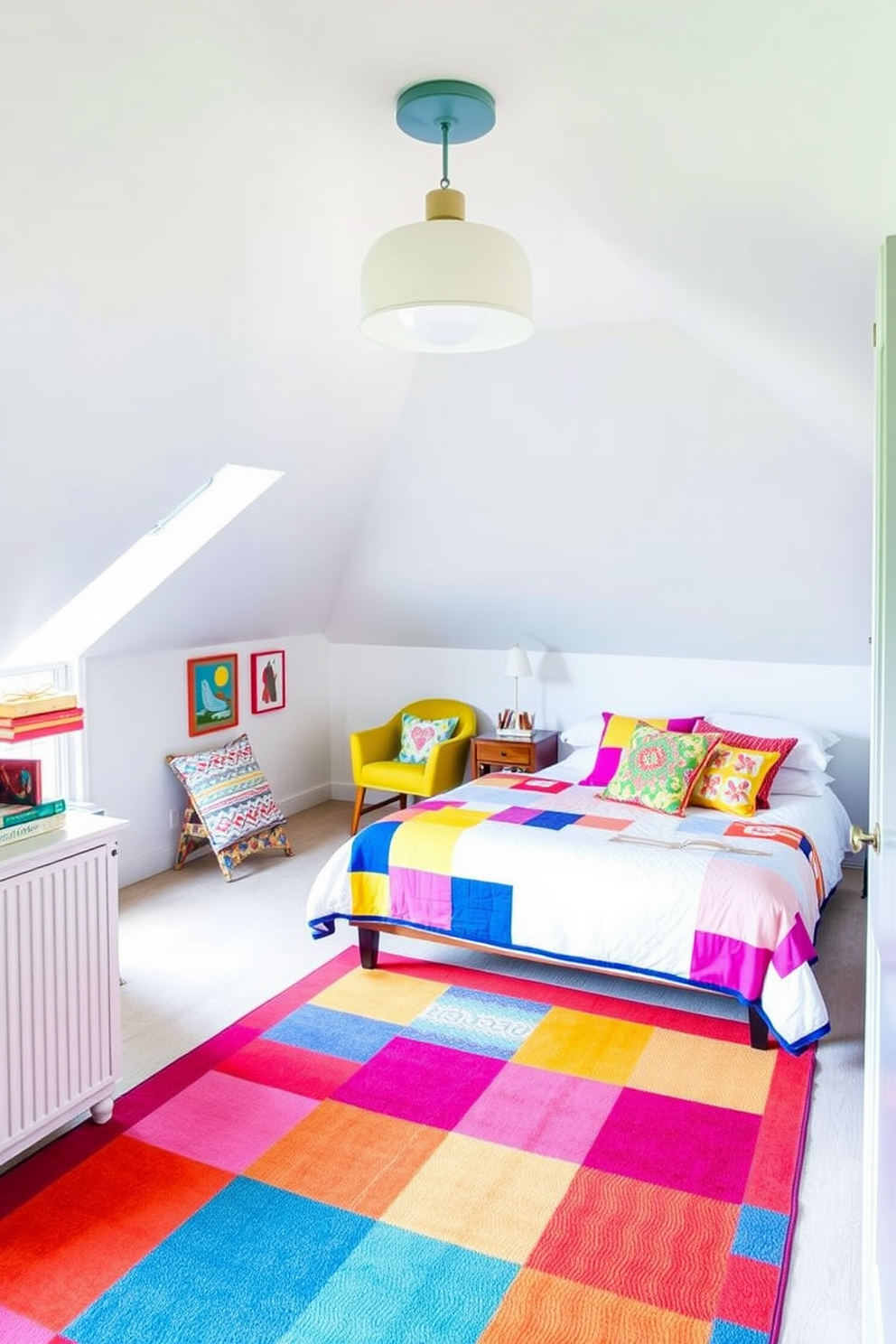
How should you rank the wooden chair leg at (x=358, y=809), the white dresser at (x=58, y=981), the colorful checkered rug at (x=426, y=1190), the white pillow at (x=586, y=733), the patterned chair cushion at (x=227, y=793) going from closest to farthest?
1. the colorful checkered rug at (x=426, y=1190)
2. the white dresser at (x=58, y=981)
3. the patterned chair cushion at (x=227, y=793)
4. the white pillow at (x=586, y=733)
5. the wooden chair leg at (x=358, y=809)

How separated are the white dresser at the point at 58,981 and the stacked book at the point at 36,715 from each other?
0.43m

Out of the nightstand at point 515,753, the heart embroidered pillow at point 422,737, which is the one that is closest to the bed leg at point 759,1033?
the nightstand at point 515,753

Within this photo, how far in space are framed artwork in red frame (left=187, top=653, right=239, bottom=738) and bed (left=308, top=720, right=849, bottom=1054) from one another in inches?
63.9

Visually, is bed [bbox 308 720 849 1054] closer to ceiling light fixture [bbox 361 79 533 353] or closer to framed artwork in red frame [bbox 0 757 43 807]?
framed artwork in red frame [bbox 0 757 43 807]

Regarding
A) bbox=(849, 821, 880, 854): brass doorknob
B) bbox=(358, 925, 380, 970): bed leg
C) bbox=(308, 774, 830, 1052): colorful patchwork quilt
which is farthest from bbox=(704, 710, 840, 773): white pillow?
bbox=(849, 821, 880, 854): brass doorknob

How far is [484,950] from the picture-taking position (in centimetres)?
357

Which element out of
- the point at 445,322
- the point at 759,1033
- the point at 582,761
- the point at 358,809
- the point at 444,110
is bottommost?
the point at 759,1033

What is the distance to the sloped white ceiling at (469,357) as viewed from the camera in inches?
64.5

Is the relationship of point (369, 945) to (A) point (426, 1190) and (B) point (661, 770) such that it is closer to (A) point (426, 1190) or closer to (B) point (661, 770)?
(A) point (426, 1190)

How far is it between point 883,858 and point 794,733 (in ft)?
10.6

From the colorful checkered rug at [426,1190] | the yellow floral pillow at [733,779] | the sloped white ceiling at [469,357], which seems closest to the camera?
the sloped white ceiling at [469,357]

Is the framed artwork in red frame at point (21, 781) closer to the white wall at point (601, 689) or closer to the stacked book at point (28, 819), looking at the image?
the stacked book at point (28, 819)

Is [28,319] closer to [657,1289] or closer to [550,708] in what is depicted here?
[657,1289]

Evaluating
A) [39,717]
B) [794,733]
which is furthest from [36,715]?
[794,733]
